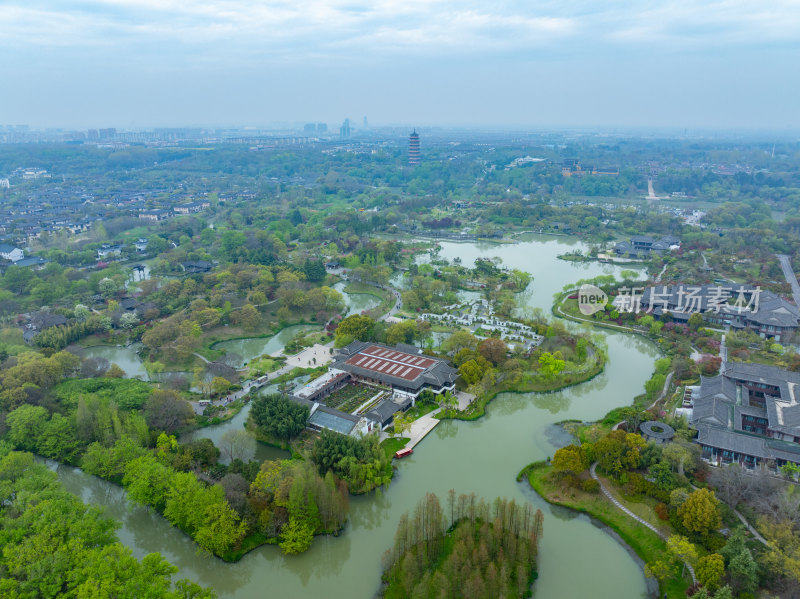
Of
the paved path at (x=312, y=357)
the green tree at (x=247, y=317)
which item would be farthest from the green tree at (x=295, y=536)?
the green tree at (x=247, y=317)

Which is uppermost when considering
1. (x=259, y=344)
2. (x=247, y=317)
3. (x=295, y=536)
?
(x=247, y=317)

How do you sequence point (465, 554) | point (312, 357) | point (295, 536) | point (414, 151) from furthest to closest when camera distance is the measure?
point (414, 151) → point (312, 357) → point (295, 536) → point (465, 554)

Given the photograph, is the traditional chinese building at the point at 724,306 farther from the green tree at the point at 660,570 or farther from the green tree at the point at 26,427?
the green tree at the point at 26,427

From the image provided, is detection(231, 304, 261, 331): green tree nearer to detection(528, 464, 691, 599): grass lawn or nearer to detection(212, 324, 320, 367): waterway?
detection(212, 324, 320, 367): waterway

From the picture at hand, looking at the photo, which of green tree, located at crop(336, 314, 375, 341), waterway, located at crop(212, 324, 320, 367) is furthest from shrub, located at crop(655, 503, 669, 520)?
waterway, located at crop(212, 324, 320, 367)

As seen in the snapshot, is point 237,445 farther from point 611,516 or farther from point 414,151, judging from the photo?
point 414,151

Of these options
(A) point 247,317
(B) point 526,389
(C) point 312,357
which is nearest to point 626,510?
(B) point 526,389
